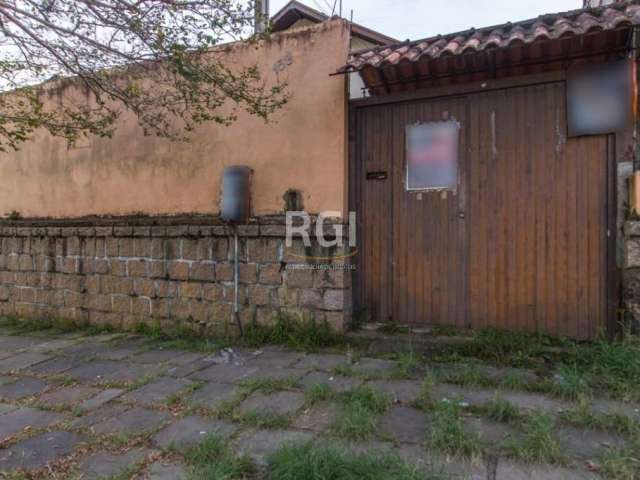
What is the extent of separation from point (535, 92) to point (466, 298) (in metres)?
2.04

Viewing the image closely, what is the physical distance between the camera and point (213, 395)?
325 centimetres

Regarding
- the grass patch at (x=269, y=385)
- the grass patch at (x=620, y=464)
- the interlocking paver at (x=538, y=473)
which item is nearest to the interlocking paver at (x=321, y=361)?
the grass patch at (x=269, y=385)

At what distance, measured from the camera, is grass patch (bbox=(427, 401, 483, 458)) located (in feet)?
7.49

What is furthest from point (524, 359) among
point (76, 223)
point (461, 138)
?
point (76, 223)

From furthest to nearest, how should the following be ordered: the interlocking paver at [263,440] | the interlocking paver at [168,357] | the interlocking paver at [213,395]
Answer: the interlocking paver at [168,357], the interlocking paver at [213,395], the interlocking paver at [263,440]

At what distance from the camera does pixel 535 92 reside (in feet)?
13.1

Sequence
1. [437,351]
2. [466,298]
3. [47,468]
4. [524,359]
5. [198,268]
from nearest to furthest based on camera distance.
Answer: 1. [47,468]
2. [524,359]
3. [437,351]
4. [466,298]
5. [198,268]

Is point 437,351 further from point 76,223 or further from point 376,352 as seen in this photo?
point 76,223

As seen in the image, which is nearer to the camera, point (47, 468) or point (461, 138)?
point (47, 468)

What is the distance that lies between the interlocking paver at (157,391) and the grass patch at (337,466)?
139 cm

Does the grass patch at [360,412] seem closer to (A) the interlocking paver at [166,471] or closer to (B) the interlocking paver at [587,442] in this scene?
(A) the interlocking paver at [166,471]

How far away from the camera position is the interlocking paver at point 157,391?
127 inches

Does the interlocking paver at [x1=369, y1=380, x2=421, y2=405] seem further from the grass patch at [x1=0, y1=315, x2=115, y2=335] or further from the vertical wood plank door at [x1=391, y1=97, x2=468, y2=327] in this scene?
the grass patch at [x1=0, y1=315, x2=115, y2=335]

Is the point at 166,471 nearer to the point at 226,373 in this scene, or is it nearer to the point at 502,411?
the point at 226,373
